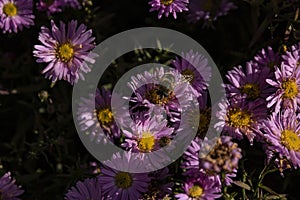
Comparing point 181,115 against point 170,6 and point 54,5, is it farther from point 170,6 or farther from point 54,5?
point 54,5

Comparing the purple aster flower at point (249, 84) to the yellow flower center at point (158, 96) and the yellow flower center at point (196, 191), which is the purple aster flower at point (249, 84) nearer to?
the yellow flower center at point (158, 96)

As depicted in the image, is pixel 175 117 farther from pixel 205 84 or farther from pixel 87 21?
pixel 87 21

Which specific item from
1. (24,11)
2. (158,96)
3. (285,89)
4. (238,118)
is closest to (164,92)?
(158,96)

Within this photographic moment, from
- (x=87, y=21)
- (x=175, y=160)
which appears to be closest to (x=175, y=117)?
(x=175, y=160)

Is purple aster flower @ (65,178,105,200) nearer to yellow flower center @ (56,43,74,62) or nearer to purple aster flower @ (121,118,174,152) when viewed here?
purple aster flower @ (121,118,174,152)

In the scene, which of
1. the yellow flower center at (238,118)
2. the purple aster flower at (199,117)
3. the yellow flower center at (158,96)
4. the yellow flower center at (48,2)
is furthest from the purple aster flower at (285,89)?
the yellow flower center at (48,2)

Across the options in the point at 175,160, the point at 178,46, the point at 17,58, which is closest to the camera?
the point at 175,160
